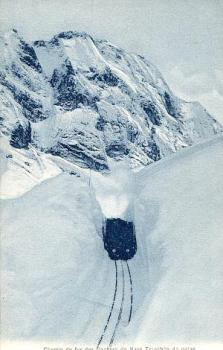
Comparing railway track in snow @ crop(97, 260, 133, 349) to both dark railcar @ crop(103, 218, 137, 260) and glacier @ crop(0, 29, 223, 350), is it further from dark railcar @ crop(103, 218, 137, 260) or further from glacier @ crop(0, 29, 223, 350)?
dark railcar @ crop(103, 218, 137, 260)

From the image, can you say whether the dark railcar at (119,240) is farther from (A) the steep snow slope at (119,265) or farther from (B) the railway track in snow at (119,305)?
(B) the railway track in snow at (119,305)

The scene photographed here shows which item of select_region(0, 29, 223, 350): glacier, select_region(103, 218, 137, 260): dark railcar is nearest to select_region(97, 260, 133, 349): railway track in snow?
select_region(0, 29, 223, 350): glacier

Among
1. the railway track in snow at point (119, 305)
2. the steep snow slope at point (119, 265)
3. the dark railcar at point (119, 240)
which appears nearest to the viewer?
the steep snow slope at point (119, 265)

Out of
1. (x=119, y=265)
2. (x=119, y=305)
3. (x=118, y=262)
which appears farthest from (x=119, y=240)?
(x=119, y=305)

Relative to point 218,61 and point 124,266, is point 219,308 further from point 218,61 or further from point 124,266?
point 218,61

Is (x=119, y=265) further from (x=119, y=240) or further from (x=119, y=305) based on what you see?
(x=119, y=305)

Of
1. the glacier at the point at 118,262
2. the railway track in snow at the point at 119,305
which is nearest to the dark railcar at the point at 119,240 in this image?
the glacier at the point at 118,262
